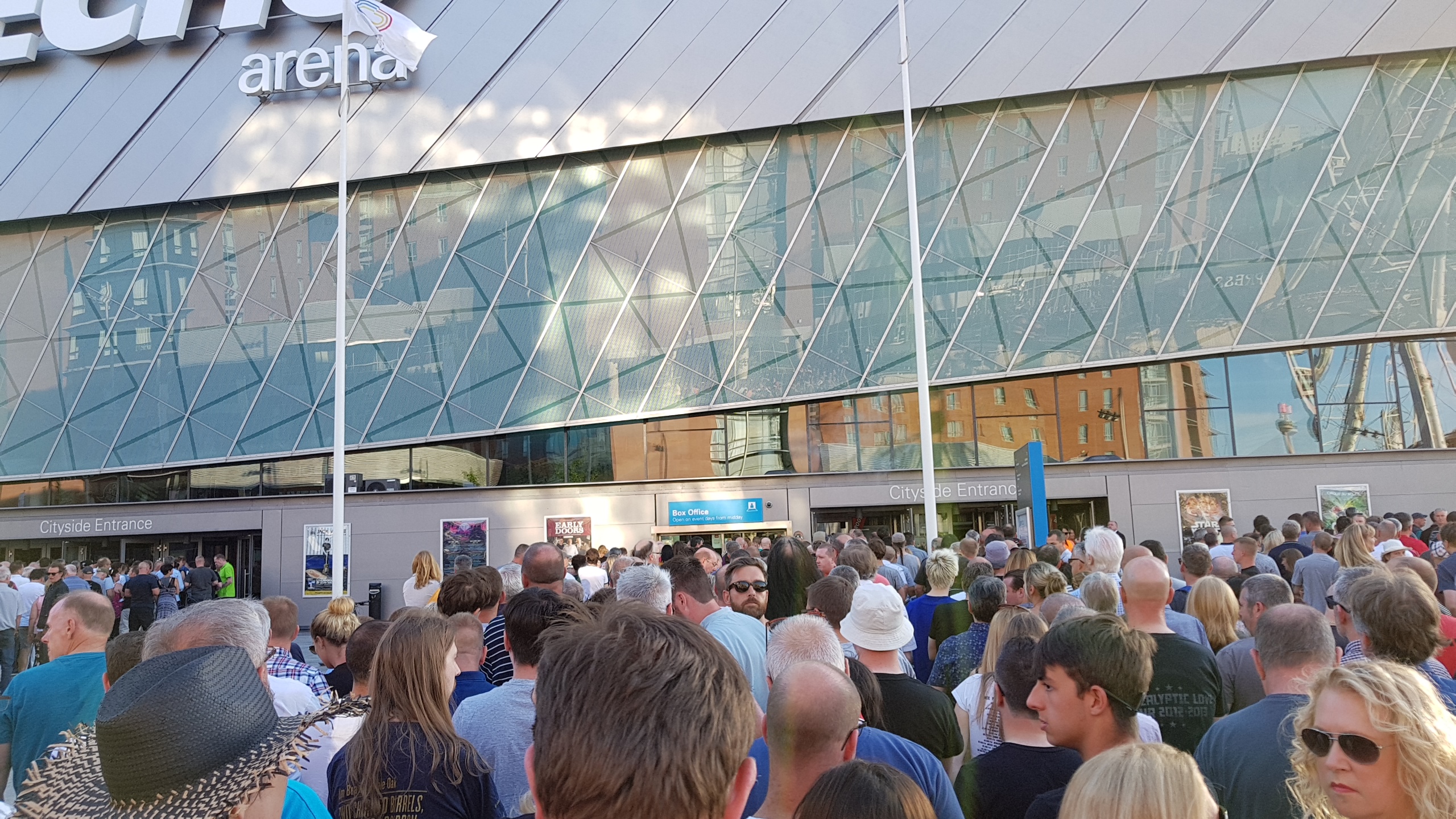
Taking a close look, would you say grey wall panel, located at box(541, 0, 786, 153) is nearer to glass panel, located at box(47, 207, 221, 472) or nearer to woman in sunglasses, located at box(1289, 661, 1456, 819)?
glass panel, located at box(47, 207, 221, 472)

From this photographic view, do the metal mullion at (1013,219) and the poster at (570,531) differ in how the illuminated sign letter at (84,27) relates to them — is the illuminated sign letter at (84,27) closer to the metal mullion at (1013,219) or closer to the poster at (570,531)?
the poster at (570,531)

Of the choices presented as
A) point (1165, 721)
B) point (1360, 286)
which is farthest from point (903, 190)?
point (1165, 721)

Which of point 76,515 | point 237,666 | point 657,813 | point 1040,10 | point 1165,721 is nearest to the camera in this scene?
point 657,813

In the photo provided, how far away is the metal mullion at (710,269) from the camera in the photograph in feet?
88.0

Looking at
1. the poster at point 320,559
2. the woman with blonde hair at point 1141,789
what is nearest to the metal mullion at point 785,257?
the poster at point 320,559

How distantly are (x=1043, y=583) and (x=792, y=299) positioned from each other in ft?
63.4

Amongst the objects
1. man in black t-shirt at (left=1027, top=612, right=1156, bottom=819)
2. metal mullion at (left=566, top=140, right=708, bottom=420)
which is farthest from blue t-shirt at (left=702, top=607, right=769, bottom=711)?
metal mullion at (left=566, top=140, right=708, bottom=420)

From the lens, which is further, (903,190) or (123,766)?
(903,190)

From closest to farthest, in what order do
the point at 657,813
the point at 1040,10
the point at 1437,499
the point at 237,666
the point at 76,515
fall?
the point at 657,813, the point at 237,666, the point at 1437,499, the point at 1040,10, the point at 76,515

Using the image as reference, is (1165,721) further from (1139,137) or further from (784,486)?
(1139,137)

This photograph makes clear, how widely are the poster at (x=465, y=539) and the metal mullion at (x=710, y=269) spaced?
4.96 meters

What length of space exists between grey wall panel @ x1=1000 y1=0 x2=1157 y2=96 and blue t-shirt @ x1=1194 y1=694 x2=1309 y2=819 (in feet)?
77.3

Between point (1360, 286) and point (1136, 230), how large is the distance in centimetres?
522

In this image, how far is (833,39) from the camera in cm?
2600
